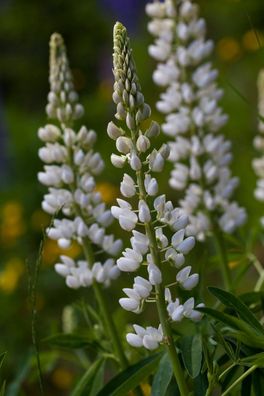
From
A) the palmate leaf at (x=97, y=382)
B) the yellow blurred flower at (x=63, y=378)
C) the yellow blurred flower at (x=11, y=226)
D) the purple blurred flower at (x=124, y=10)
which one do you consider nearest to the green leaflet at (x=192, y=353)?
the palmate leaf at (x=97, y=382)

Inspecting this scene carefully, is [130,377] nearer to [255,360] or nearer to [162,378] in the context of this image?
[162,378]

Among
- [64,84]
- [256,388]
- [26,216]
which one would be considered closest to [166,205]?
[256,388]

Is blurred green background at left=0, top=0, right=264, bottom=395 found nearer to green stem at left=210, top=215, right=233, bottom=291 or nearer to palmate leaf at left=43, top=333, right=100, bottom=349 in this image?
palmate leaf at left=43, top=333, right=100, bottom=349

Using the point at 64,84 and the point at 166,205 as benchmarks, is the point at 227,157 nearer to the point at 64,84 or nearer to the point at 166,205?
the point at 64,84

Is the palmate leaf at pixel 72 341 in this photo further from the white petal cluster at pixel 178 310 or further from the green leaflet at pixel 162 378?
the white petal cluster at pixel 178 310

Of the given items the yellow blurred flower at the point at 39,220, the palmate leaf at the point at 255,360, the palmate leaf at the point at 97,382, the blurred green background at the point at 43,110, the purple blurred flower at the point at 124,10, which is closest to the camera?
the palmate leaf at the point at 255,360

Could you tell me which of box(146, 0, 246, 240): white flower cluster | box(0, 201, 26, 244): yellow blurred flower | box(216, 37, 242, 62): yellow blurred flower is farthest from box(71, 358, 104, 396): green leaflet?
box(216, 37, 242, 62): yellow blurred flower
